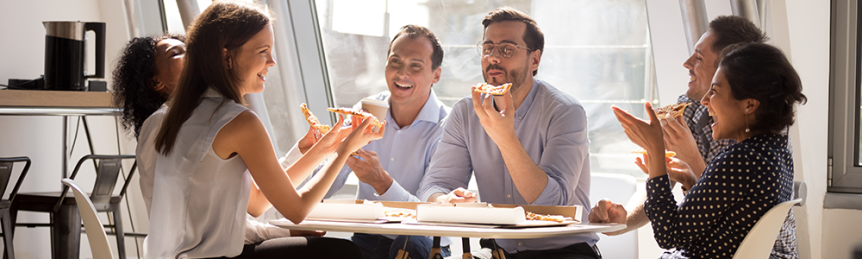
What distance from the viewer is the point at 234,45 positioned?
5.90 feet

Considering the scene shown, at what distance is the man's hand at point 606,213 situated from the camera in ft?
6.23

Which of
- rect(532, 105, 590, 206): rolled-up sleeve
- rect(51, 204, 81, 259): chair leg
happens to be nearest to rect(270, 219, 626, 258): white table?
rect(532, 105, 590, 206): rolled-up sleeve

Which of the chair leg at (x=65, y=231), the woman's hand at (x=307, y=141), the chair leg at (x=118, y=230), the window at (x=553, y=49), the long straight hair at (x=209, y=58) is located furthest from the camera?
the window at (x=553, y=49)

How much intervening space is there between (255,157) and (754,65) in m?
1.45

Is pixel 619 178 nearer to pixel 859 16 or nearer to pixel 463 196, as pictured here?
pixel 463 196

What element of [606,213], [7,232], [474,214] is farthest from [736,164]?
[7,232]

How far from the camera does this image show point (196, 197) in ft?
5.60

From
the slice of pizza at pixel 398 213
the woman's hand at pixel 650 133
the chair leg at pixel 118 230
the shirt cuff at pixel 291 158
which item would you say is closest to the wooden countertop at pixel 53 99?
the chair leg at pixel 118 230

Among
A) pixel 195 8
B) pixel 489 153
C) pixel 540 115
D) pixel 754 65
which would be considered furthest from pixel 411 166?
pixel 195 8

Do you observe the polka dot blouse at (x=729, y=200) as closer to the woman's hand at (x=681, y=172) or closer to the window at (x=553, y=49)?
the woman's hand at (x=681, y=172)

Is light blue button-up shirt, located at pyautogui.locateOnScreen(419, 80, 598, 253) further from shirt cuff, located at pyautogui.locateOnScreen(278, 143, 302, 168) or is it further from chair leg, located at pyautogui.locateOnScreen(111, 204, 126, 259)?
chair leg, located at pyautogui.locateOnScreen(111, 204, 126, 259)

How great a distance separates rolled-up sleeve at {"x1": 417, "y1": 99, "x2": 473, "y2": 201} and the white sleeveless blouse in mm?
930

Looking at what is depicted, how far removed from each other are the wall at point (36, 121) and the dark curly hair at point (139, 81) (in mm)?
1377

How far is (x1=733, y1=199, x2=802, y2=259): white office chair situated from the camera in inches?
59.1
